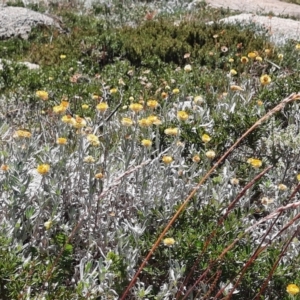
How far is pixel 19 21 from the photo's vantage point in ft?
33.0

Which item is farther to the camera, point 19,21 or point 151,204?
point 19,21

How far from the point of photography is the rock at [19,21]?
9.76 m

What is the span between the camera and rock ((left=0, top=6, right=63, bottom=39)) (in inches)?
384

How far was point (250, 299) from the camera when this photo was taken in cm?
273

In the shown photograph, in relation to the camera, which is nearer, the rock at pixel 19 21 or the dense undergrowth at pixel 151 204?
the dense undergrowth at pixel 151 204

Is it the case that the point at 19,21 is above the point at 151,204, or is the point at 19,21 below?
below

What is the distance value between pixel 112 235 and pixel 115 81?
13.1 ft

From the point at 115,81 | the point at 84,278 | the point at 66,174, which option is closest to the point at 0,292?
the point at 84,278

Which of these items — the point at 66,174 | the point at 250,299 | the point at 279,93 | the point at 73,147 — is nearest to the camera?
the point at 250,299

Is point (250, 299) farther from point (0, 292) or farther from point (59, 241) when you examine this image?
point (0, 292)

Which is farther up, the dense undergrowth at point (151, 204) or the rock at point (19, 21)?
the dense undergrowth at point (151, 204)

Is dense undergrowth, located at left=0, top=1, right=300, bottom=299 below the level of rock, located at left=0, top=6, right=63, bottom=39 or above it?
above

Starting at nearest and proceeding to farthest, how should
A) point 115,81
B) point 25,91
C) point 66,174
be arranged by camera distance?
1. point 66,174
2. point 25,91
3. point 115,81

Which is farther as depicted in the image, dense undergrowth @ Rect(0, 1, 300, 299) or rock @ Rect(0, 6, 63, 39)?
rock @ Rect(0, 6, 63, 39)
